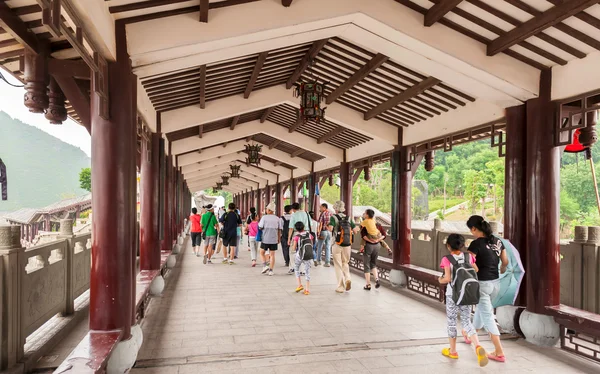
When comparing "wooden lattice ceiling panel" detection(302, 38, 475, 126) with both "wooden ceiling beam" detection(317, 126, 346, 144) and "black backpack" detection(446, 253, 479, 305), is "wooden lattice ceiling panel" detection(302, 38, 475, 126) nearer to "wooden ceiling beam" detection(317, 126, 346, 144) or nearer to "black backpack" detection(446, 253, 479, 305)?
"wooden ceiling beam" detection(317, 126, 346, 144)

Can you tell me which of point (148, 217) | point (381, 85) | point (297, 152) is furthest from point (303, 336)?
point (297, 152)

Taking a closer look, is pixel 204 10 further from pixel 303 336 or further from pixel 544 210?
pixel 544 210

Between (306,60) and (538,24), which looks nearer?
(538,24)

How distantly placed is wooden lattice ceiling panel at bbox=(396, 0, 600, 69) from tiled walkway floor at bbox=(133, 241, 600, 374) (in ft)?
10.5

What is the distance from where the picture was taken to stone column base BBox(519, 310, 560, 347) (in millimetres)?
4570

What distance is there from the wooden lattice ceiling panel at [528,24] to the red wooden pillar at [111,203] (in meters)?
3.20

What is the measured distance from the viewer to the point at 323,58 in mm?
6602

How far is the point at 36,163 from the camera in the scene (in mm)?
85812

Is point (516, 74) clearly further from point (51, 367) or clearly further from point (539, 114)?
point (51, 367)

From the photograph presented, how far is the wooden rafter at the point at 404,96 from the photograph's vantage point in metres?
5.96

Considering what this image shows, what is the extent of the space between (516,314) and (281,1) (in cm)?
458

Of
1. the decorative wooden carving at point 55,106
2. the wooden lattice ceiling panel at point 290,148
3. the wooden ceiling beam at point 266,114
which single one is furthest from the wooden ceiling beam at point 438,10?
the wooden lattice ceiling panel at point 290,148

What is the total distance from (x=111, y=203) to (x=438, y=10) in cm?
379

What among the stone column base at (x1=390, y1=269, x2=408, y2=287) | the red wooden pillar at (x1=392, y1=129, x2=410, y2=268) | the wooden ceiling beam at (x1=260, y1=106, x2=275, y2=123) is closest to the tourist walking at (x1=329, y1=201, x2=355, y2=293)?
the stone column base at (x1=390, y1=269, x2=408, y2=287)
